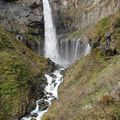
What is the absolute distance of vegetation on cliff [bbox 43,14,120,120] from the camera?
2459 cm

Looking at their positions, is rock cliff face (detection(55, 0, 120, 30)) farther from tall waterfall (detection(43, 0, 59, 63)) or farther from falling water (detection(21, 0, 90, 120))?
falling water (detection(21, 0, 90, 120))

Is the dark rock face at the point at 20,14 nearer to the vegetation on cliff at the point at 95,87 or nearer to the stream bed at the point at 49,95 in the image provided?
the stream bed at the point at 49,95

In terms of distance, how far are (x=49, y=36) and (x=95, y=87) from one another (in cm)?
3355

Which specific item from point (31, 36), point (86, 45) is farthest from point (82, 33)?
point (31, 36)

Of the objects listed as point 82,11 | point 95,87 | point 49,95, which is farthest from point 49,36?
point 95,87

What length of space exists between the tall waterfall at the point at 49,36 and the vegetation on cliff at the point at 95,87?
17.2m

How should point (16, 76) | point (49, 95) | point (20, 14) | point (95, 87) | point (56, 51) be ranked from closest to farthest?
point (95, 87), point (49, 95), point (16, 76), point (56, 51), point (20, 14)

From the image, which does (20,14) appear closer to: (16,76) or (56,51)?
(56,51)

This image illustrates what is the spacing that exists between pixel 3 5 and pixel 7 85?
25519 mm

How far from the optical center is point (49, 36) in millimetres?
64062

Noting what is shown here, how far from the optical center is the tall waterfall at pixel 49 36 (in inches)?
2430

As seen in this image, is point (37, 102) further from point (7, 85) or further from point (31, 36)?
point (31, 36)

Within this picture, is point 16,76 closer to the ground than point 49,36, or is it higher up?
closer to the ground

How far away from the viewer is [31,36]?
61312mm
